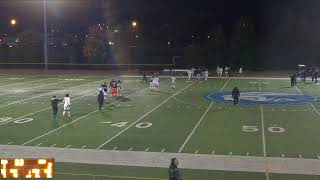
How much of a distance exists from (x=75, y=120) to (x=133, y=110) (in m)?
4.26

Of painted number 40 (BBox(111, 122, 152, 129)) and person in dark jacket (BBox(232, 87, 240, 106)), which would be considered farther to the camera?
person in dark jacket (BBox(232, 87, 240, 106))

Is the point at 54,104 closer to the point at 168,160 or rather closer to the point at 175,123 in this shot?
the point at 175,123

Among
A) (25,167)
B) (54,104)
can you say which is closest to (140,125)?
(54,104)

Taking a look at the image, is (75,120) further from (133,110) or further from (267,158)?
(267,158)

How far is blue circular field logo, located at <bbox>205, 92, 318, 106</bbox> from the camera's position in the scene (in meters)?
32.9

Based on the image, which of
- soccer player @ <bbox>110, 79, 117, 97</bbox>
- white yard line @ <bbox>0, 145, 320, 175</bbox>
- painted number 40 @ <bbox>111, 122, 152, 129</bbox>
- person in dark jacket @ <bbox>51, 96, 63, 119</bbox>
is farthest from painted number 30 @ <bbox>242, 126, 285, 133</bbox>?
soccer player @ <bbox>110, 79, 117, 97</bbox>

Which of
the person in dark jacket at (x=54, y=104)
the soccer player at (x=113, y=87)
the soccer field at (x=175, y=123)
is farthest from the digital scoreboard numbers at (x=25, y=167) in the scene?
the soccer player at (x=113, y=87)

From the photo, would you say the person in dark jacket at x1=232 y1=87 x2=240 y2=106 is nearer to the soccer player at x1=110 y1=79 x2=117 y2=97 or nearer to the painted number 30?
the painted number 30

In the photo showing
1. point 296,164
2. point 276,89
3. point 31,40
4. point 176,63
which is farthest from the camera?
point 31,40

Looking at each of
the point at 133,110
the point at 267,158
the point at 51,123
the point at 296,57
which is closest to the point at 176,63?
the point at 296,57

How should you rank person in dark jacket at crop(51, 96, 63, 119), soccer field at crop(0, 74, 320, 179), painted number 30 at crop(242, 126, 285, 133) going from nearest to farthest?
soccer field at crop(0, 74, 320, 179) < painted number 30 at crop(242, 126, 285, 133) < person in dark jacket at crop(51, 96, 63, 119)

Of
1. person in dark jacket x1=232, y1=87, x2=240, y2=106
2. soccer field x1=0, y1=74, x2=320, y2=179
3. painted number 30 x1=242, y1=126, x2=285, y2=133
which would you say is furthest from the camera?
person in dark jacket x1=232, y1=87, x2=240, y2=106

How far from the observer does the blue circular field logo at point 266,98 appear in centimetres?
3288

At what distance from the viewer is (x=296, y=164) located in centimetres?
1702
